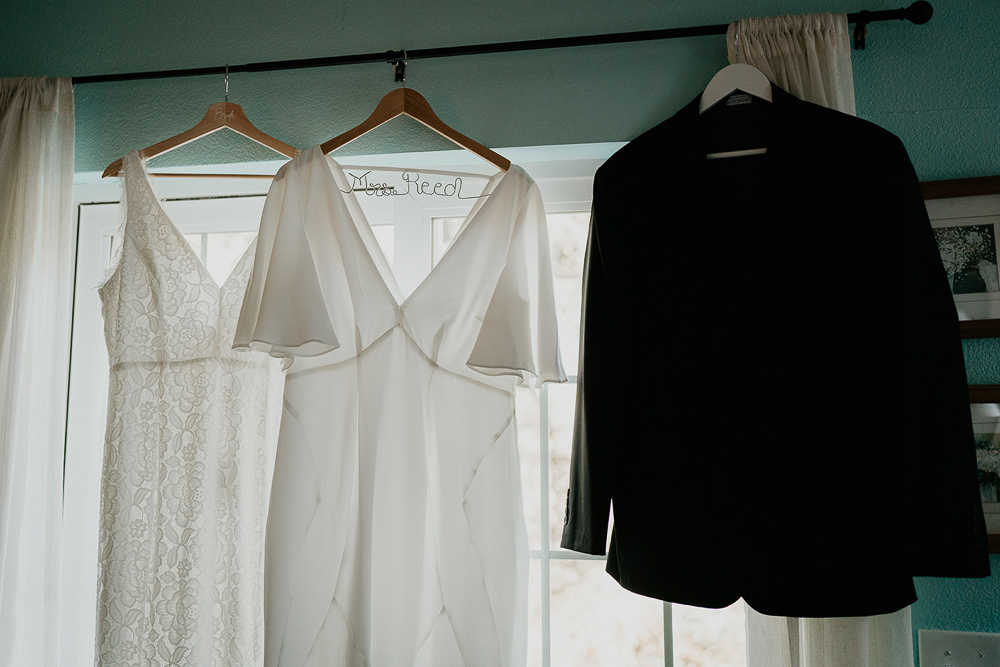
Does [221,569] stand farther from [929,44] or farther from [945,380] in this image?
[929,44]

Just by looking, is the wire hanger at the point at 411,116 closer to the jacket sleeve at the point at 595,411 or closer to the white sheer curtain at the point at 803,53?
the jacket sleeve at the point at 595,411

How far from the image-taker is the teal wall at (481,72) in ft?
4.24

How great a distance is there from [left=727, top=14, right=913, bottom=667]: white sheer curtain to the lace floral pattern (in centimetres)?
96

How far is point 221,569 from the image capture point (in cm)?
125

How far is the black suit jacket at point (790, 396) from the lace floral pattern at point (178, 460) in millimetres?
650

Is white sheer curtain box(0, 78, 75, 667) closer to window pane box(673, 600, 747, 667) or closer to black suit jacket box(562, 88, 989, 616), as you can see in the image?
black suit jacket box(562, 88, 989, 616)

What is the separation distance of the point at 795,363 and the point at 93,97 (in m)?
1.64

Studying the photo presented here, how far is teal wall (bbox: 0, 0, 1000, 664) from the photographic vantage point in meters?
1.29

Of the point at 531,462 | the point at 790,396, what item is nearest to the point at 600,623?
the point at 531,462

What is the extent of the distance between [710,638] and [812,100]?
3.61 ft

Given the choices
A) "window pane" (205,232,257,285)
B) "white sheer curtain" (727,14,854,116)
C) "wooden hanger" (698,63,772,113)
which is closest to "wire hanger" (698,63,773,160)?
"wooden hanger" (698,63,772,113)

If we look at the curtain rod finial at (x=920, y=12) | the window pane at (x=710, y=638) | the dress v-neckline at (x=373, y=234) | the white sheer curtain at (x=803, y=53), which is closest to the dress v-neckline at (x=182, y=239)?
the dress v-neckline at (x=373, y=234)

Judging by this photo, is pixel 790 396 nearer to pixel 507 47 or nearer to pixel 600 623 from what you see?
pixel 600 623

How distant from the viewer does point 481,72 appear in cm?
143
